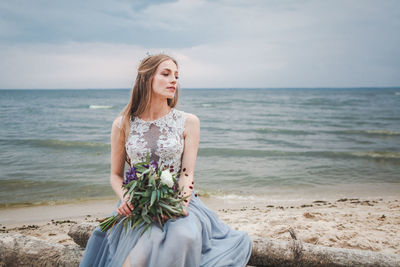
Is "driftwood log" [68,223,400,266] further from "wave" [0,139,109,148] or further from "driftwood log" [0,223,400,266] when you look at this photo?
"wave" [0,139,109,148]

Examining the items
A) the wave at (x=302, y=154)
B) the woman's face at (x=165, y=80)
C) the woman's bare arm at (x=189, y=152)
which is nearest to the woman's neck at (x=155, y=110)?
the woman's face at (x=165, y=80)

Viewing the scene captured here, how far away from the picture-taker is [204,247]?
2701mm

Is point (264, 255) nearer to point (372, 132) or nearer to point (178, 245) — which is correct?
point (178, 245)

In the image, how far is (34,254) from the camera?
321 cm

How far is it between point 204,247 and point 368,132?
63.4 ft

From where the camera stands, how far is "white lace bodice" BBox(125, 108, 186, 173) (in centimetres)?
309

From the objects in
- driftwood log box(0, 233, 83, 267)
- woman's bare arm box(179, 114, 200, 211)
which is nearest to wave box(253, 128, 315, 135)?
woman's bare arm box(179, 114, 200, 211)

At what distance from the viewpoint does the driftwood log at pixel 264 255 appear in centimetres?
312

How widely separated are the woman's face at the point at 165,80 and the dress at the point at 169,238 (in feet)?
1.05

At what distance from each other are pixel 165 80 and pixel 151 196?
1363 millimetres

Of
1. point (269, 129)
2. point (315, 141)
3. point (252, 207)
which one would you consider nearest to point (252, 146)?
point (315, 141)

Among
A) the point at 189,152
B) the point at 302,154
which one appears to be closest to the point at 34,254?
the point at 189,152

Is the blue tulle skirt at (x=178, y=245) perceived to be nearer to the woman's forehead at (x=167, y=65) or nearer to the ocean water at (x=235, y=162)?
the woman's forehead at (x=167, y=65)

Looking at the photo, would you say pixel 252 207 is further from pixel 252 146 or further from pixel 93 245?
pixel 252 146
